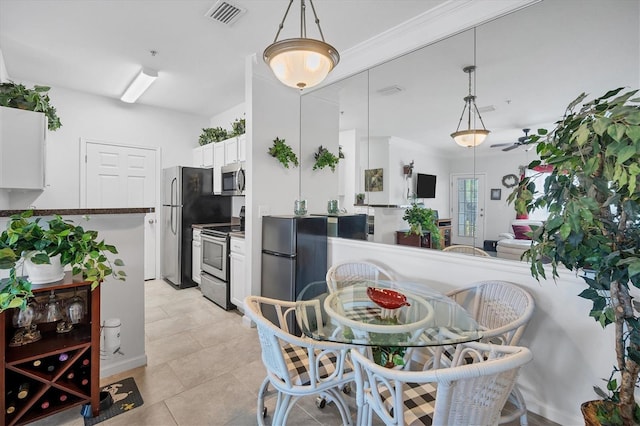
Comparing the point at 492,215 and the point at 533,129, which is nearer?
the point at 533,129

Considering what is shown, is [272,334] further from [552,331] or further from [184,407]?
[552,331]

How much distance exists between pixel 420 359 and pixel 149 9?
360 cm

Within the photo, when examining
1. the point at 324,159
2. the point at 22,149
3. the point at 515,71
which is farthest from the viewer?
the point at 324,159

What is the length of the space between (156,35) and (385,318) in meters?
3.17

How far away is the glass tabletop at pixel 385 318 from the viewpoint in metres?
1.44

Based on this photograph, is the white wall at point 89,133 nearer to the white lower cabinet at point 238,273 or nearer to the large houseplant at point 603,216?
the white lower cabinet at point 238,273

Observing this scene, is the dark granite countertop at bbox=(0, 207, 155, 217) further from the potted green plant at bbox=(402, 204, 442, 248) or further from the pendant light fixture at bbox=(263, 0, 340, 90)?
the potted green plant at bbox=(402, 204, 442, 248)

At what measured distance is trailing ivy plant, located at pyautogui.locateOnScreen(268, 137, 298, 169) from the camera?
10.8 feet

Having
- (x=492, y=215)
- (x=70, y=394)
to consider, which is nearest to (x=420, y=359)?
(x=492, y=215)

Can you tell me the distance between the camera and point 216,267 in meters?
3.85

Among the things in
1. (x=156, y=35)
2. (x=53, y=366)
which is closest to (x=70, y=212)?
(x=53, y=366)

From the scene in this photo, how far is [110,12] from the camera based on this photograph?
252 centimetres

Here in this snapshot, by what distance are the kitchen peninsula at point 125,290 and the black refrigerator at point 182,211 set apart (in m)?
2.18

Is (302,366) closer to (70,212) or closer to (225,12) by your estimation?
(70,212)
